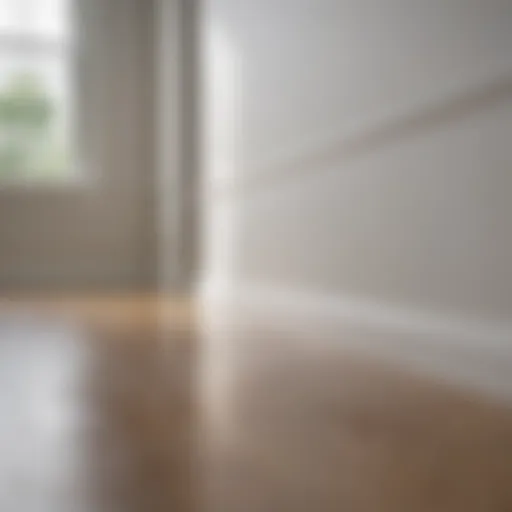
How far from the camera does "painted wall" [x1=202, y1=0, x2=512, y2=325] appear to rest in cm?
113

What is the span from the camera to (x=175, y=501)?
59 cm

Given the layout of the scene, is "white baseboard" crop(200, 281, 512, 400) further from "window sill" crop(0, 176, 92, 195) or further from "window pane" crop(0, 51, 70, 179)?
"window pane" crop(0, 51, 70, 179)

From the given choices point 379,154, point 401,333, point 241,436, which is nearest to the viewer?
point 241,436

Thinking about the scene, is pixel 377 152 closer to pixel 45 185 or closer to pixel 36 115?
pixel 45 185

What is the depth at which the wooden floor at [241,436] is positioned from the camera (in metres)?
0.61

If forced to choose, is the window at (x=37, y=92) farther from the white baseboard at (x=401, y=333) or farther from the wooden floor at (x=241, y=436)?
the wooden floor at (x=241, y=436)

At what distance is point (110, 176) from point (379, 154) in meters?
2.53

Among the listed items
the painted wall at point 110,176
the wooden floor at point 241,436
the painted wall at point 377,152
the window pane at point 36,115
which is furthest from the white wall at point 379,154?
the window pane at point 36,115

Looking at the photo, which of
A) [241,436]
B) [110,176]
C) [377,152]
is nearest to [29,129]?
[110,176]

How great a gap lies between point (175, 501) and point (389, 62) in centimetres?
105

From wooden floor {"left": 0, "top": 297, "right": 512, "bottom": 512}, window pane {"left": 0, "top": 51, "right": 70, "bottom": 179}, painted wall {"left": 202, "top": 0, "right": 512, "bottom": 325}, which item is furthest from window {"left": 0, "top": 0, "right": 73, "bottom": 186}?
wooden floor {"left": 0, "top": 297, "right": 512, "bottom": 512}

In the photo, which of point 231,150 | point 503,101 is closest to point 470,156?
point 503,101

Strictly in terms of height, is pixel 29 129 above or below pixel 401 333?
above

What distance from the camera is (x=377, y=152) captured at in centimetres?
153
